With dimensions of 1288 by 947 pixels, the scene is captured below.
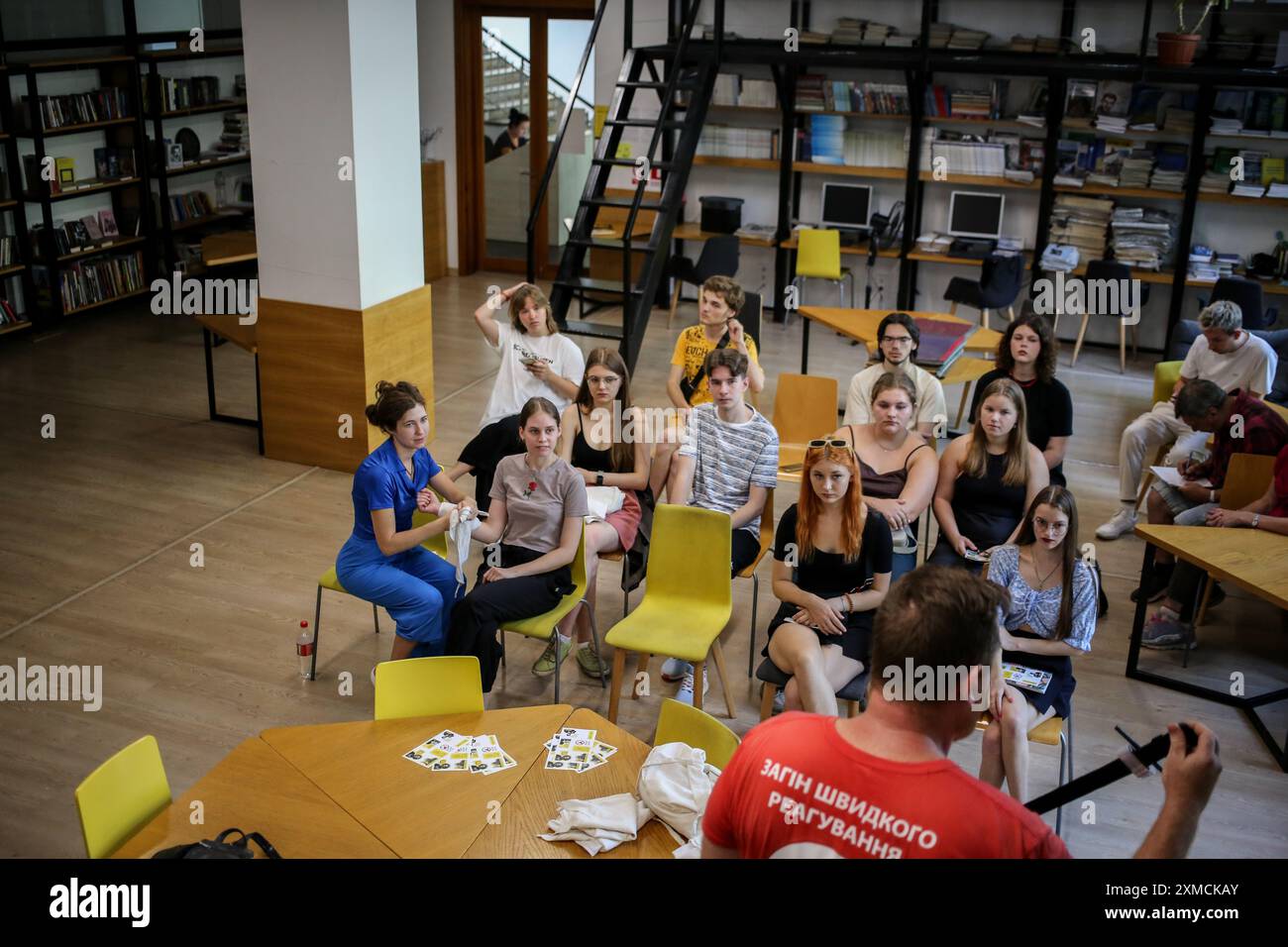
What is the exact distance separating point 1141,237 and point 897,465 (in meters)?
5.78

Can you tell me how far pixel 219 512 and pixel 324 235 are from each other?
1.80 metres

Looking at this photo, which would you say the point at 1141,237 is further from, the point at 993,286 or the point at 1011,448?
the point at 1011,448

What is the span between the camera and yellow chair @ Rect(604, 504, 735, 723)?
4883mm

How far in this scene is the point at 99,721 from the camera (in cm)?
502

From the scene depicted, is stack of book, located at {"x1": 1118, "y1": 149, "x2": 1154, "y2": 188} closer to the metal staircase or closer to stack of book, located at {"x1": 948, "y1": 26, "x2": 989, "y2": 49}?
stack of book, located at {"x1": 948, "y1": 26, "x2": 989, "y2": 49}

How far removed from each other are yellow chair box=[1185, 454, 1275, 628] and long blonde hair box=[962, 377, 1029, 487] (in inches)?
44.9

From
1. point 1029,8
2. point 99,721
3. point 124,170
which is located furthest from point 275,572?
point 1029,8

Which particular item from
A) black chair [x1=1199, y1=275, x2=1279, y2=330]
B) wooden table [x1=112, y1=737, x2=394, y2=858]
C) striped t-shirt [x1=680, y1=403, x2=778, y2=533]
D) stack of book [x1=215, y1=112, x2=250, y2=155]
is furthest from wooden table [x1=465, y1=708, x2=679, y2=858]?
stack of book [x1=215, y1=112, x2=250, y2=155]

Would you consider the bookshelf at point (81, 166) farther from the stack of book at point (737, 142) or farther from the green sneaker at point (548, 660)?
the green sneaker at point (548, 660)

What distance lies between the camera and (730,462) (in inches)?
219

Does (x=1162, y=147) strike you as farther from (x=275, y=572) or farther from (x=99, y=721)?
(x=99, y=721)

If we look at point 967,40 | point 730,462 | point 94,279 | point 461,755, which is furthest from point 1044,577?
point 94,279

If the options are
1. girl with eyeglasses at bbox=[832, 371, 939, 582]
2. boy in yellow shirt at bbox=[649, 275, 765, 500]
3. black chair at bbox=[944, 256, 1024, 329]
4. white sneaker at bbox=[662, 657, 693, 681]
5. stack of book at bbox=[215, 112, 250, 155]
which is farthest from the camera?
stack of book at bbox=[215, 112, 250, 155]

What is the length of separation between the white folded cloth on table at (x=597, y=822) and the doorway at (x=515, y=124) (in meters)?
9.07
